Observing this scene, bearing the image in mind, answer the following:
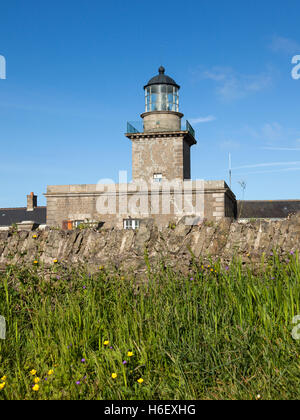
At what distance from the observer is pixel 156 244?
5273mm

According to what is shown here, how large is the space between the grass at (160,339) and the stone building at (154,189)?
57.8 ft

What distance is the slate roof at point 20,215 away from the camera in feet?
129

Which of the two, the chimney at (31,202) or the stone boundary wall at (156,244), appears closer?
the stone boundary wall at (156,244)

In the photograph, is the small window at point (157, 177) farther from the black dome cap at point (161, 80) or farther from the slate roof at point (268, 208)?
the slate roof at point (268, 208)

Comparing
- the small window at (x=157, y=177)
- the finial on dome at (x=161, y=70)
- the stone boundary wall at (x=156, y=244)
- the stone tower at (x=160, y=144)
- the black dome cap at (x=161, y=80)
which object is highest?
the finial on dome at (x=161, y=70)

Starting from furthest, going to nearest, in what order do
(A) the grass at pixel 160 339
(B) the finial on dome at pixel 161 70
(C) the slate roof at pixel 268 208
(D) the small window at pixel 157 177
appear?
(C) the slate roof at pixel 268 208 < (B) the finial on dome at pixel 161 70 < (D) the small window at pixel 157 177 < (A) the grass at pixel 160 339

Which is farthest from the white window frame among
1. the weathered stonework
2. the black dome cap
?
the black dome cap

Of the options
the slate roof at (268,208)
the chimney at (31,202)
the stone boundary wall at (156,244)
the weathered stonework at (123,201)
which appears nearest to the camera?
the stone boundary wall at (156,244)

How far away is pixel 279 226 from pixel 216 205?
17988 mm

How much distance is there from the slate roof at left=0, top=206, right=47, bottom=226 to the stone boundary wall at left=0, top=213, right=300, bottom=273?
112 ft

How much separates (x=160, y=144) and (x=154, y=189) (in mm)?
3657

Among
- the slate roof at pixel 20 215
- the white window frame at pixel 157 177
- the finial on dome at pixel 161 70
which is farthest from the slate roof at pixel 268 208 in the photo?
the slate roof at pixel 20 215

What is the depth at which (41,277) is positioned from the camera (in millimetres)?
4863
